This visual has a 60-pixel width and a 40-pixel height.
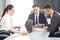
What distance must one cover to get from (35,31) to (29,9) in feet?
1.78

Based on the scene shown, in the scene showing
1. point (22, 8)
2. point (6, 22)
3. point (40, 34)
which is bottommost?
point (40, 34)

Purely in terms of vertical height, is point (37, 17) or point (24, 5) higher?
point (24, 5)

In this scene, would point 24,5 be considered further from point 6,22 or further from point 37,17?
point 6,22

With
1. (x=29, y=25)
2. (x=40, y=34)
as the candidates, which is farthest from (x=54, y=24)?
(x=29, y=25)

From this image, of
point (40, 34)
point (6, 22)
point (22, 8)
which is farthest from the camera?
point (22, 8)

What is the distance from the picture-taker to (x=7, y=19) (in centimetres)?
195

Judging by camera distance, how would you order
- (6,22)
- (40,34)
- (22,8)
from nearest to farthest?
(40,34)
(6,22)
(22,8)

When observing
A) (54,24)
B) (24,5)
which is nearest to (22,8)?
(24,5)

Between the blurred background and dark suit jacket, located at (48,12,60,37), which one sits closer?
dark suit jacket, located at (48,12,60,37)

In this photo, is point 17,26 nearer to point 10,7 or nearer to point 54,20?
point 10,7

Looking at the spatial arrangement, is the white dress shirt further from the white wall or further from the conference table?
the conference table

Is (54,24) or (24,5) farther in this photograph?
(24,5)

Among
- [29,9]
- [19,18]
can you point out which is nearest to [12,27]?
[19,18]

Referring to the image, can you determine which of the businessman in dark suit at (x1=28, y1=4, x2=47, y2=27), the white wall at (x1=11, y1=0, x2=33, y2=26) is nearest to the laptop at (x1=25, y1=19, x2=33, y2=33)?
the businessman in dark suit at (x1=28, y1=4, x2=47, y2=27)
